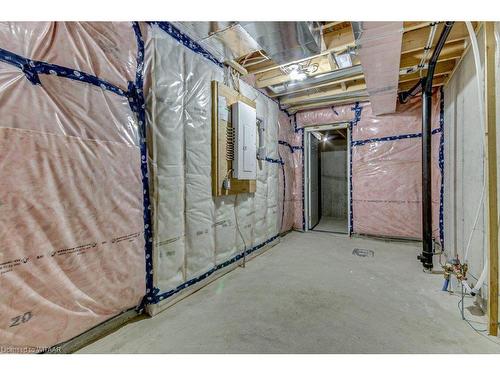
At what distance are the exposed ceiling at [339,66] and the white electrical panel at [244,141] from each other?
0.58 m

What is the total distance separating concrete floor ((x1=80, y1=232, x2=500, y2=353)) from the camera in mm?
1341

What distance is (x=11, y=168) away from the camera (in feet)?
3.56

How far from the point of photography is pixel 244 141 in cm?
256

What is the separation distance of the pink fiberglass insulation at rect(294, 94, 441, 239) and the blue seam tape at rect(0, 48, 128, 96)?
370 cm

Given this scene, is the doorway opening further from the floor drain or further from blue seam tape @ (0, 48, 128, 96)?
blue seam tape @ (0, 48, 128, 96)

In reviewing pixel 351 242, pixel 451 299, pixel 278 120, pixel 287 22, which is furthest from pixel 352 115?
pixel 451 299

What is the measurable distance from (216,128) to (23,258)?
170 centimetres

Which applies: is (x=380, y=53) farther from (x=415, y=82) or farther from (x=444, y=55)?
(x=415, y=82)

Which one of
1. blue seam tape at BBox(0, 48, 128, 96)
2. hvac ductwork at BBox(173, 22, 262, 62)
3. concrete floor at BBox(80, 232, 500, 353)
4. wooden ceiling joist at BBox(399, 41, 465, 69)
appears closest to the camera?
blue seam tape at BBox(0, 48, 128, 96)

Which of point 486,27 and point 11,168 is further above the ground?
point 486,27

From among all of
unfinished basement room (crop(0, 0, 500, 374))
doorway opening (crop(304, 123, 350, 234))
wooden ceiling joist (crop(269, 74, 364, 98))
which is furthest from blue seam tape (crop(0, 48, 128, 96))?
doorway opening (crop(304, 123, 350, 234))

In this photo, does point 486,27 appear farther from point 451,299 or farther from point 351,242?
point 351,242

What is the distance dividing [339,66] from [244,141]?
56.5 inches

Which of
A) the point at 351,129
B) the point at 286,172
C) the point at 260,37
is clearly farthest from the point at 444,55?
the point at 286,172
